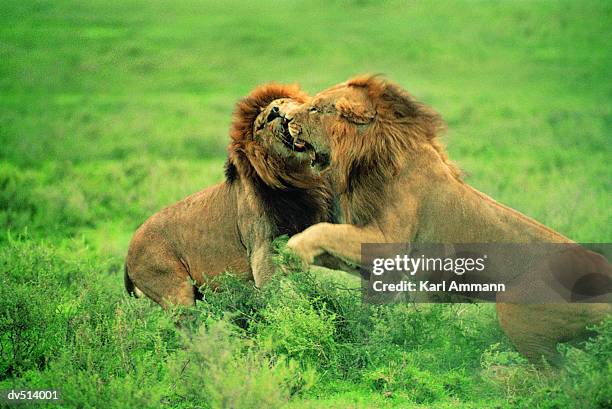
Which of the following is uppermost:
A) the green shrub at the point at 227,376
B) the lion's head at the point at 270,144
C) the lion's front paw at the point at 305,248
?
the lion's head at the point at 270,144

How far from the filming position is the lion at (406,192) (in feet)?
22.8

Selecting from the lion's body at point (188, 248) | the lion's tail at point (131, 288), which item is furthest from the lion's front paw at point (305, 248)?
the lion's tail at point (131, 288)

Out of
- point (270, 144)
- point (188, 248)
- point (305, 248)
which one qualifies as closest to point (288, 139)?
point (270, 144)

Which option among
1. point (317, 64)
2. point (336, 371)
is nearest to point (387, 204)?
point (336, 371)

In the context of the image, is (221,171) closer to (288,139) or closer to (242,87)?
(242,87)

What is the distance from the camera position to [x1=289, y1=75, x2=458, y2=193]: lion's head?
7.16 meters

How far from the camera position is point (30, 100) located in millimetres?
22812

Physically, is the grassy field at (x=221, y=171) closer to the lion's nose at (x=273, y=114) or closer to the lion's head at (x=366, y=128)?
Answer: the lion's head at (x=366, y=128)

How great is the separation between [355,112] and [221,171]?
10.2 meters

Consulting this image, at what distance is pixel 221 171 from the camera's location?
17266 mm

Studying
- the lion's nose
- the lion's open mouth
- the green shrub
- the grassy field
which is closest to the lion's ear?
the lion's open mouth

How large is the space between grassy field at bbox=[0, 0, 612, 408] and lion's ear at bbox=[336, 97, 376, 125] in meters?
1.23

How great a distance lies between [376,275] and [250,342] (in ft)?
3.28

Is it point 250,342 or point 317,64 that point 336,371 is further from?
point 317,64
